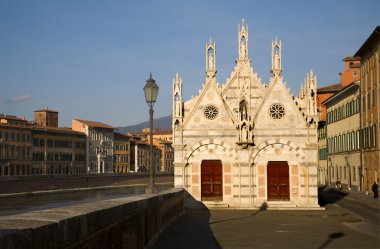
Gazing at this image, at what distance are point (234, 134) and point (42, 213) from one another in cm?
2976

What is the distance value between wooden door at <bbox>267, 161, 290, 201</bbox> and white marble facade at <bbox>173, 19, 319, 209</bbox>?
180 mm

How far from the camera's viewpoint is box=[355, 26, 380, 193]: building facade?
5291 centimetres

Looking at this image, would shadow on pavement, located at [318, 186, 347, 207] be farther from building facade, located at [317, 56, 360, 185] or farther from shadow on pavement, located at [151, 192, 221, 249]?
building facade, located at [317, 56, 360, 185]

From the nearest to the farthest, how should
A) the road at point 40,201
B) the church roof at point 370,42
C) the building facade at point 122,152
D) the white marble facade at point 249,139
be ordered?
the white marble facade at point 249,139
the church roof at point 370,42
the road at point 40,201
the building facade at point 122,152

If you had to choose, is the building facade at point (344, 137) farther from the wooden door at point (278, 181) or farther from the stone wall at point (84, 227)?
the stone wall at point (84, 227)

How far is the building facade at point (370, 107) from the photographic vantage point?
52906 millimetres

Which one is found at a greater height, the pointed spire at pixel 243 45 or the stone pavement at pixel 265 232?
the pointed spire at pixel 243 45

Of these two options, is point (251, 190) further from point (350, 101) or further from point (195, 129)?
point (350, 101)

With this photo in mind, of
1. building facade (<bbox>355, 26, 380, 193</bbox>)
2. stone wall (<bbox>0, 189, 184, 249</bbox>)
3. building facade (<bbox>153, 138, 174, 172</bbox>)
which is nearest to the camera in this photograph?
stone wall (<bbox>0, 189, 184, 249</bbox>)

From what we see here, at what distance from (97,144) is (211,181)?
11631 centimetres

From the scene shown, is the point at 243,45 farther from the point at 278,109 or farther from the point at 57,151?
the point at 57,151

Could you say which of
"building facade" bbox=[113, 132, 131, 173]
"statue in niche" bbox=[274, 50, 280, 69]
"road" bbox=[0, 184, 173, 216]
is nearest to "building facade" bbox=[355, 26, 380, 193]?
Result: "statue in niche" bbox=[274, 50, 280, 69]

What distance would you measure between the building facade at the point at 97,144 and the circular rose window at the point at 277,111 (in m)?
112

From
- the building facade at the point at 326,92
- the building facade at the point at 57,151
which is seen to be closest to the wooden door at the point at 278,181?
the building facade at the point at 326,92
